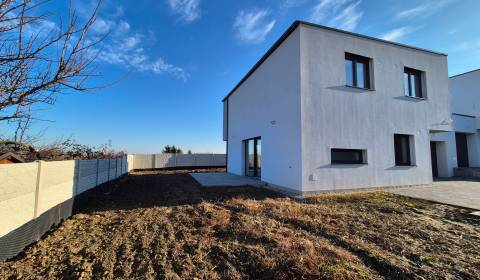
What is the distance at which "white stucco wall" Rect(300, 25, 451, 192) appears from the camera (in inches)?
306

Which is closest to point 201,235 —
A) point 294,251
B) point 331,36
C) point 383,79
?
point 294,251

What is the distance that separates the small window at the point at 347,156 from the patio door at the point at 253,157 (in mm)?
4022

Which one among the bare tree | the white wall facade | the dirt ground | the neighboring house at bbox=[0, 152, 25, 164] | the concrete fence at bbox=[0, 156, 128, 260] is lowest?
the dirt ground

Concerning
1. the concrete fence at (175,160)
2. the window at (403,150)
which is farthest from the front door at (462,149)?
the concrete fence at (175,160)

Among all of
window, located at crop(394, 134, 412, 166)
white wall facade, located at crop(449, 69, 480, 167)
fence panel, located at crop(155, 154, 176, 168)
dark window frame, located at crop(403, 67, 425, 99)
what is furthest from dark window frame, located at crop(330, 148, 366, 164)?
fence panel, located at crop(155, 154, 176, 168)

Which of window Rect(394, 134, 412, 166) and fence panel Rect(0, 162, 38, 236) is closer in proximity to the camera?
fence panel Rect(0, 162, 38, 236)

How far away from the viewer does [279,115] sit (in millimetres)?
9250

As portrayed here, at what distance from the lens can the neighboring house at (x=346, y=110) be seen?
783 centimetres

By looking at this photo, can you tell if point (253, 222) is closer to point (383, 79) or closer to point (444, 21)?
point (383, 79)

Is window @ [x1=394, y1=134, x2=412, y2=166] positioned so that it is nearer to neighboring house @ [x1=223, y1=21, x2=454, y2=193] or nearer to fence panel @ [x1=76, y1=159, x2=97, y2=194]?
neighboring house @ [x1=223, y1=21, x2=454, y2=193]

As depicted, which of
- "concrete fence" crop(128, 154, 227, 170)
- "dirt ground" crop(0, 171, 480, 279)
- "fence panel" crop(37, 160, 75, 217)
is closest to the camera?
"dirt ground" crop(0, 171, 480, 279)

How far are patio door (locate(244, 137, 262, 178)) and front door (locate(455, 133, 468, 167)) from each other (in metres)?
12.3

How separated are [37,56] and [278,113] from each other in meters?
8.09

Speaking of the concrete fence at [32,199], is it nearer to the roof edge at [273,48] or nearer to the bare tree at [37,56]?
the bare tree at [37,56]
